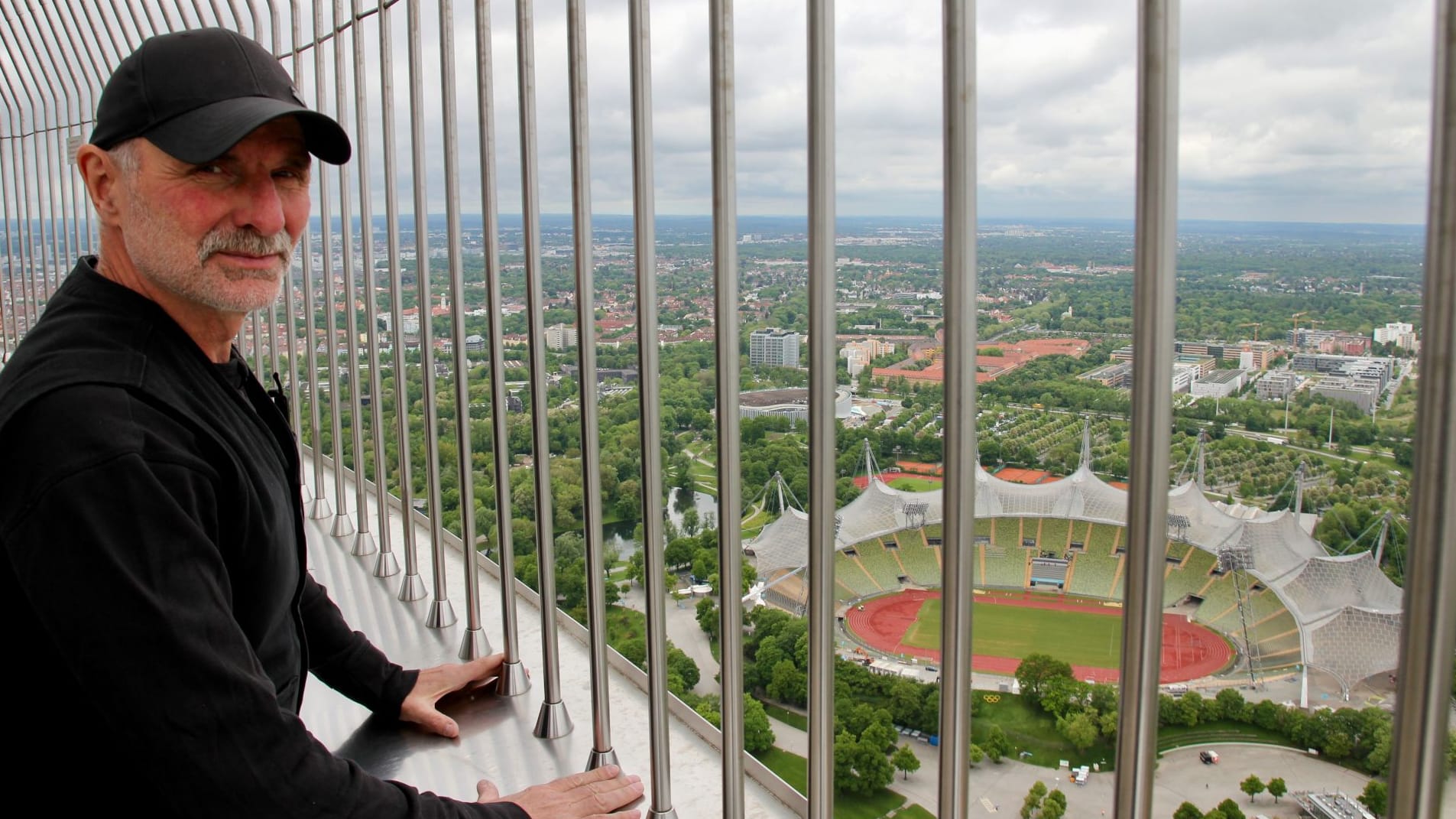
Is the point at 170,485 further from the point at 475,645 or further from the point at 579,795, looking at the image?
the point at 475,645

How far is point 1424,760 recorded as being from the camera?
3.31ft

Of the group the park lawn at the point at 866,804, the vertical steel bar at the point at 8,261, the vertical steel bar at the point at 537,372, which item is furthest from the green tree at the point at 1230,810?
the vertical steel bar at the point at 8,261

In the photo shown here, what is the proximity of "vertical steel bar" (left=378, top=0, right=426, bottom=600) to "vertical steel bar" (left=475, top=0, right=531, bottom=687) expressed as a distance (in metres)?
0.63

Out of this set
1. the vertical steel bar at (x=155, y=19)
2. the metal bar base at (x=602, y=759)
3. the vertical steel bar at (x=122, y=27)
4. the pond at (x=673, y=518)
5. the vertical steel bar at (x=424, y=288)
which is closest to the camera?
the pond at (x=673, y=518)

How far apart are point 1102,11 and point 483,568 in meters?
2.59

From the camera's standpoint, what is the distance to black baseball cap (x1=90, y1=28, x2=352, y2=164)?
4.52ft

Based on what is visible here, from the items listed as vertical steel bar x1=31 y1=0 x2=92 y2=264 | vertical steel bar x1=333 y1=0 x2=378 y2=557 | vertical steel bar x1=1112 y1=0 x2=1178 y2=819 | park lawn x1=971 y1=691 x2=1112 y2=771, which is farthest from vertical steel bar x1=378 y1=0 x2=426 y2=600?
vertical steel bar x1=31 y1=0 x2=92 y2=264

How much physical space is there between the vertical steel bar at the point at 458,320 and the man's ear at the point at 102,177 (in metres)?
1.09

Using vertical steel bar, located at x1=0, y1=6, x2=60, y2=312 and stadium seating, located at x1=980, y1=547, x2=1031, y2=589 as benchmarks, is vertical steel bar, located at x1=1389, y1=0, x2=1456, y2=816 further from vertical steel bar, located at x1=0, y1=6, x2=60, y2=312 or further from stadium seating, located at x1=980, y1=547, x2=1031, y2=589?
vertical steel bar, located at x1=0, y1=6, x2=60, y2=312

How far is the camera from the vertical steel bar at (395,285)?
2.96 meters

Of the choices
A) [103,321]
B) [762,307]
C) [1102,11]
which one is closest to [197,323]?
[103,321]

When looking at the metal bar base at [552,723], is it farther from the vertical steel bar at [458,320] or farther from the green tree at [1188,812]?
the green tree at [1188,812]

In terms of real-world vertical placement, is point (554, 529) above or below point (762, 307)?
below

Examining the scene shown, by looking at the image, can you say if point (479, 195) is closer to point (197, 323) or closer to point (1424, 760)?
point (197, 323)
